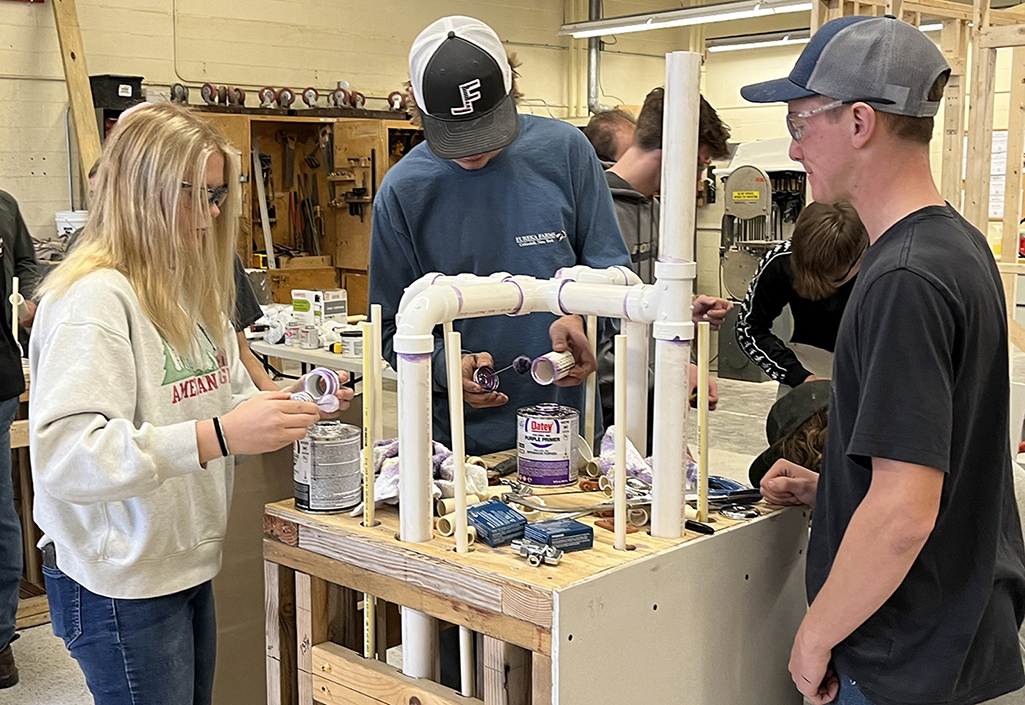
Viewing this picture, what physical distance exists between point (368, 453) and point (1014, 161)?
4274mm

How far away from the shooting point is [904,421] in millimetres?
1246

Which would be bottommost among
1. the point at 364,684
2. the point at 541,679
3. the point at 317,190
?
the point at 364,684

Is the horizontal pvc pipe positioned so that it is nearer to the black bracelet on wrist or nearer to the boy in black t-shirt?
the black bracelet on wrist

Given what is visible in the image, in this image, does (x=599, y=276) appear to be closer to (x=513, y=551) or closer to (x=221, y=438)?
(x=513, y=551)

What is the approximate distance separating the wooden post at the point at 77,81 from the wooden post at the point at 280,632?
529 centimetres

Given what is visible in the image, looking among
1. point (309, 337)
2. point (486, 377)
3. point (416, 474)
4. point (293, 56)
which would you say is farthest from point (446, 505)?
point (293, 56)

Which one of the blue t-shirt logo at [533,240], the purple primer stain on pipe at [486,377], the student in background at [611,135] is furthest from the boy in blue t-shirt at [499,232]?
the student in background at [611,135]

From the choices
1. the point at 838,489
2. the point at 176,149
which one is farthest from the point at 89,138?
the point at 838,489

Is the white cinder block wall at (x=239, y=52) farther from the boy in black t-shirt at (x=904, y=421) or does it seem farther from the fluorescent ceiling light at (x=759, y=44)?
the boy in black t-shirt at (x=904, y=421)

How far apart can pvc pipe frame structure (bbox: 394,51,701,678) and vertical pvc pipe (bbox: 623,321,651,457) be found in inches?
6.6

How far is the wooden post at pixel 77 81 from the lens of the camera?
6.44 metres

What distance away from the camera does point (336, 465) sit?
5.41 feet

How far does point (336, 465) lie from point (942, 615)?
0.89 m

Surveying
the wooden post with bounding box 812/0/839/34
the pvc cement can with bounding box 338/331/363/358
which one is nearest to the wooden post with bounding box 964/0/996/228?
the wooden post with bounding box 812/0/839/34
